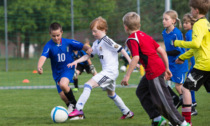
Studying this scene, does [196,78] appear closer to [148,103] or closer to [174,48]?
[148,103]

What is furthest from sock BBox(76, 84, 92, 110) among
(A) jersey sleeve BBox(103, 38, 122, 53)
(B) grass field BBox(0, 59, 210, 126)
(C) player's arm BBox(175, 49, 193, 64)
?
(C) player's arm BBox(175, 49, 193, 64)

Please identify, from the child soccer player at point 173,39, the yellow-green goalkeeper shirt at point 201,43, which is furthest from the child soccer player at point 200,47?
the child soccer player at point 173,39

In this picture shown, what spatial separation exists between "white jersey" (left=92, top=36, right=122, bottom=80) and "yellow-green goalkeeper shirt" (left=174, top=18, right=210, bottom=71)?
142 centimetres

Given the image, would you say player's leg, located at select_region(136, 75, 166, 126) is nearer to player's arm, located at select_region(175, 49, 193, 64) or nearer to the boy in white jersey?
player's arm, located at select_region(175, 49, 193, 64)

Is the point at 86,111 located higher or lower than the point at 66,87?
lower

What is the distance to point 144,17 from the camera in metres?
21.4

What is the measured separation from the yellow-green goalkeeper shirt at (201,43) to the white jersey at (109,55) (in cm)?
142

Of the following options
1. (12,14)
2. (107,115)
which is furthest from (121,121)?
(12,14)

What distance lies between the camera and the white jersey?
609 centimetres

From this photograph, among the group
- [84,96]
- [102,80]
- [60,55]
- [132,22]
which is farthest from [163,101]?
[60,55]

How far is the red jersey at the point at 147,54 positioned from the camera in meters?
4.99

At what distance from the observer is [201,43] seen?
196 inches

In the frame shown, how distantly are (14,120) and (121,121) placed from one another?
184 cm

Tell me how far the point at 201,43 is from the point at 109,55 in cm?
174
